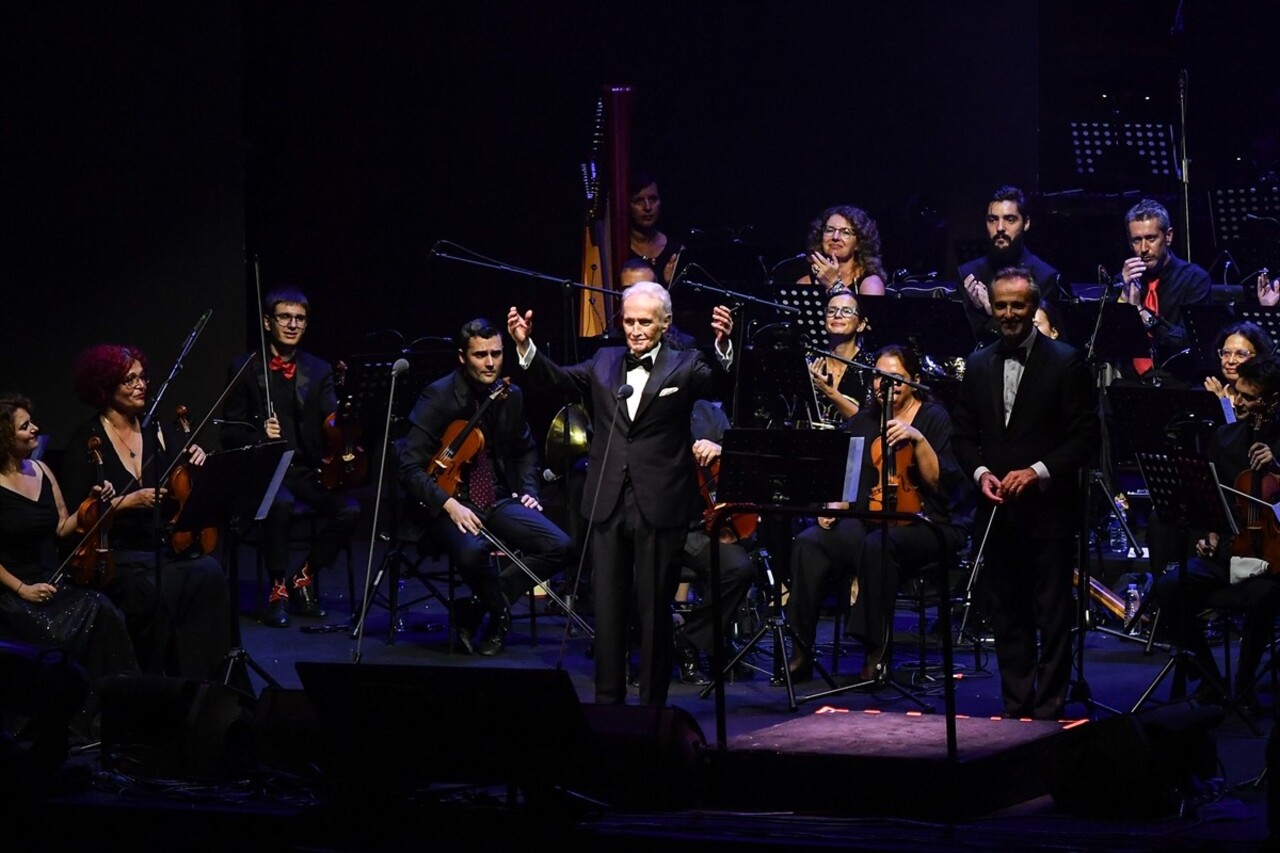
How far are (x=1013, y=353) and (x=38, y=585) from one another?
144 inches

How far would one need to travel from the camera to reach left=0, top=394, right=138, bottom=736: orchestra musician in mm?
6320

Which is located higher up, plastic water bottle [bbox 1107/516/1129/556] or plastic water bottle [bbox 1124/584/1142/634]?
plastic water bottle [bbox 1107/516/1129/556]

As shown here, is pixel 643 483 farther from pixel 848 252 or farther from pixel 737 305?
pixel 848 252

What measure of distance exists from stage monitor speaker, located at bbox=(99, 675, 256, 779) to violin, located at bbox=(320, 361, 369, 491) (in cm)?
336

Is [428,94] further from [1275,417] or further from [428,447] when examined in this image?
[1275,417]

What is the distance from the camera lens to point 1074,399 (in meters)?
6.39

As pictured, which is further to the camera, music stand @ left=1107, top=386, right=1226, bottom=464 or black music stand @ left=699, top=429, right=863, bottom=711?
music stand @ left=1107, top=386, right=1226, bottom=464

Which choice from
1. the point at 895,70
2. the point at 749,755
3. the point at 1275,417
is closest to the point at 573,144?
the point at 895,70

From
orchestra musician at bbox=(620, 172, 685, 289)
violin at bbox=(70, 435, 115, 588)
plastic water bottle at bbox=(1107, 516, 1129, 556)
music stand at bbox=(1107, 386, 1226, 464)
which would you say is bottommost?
plastic water bottle at bbox=(1107, 516, 1129, 556)

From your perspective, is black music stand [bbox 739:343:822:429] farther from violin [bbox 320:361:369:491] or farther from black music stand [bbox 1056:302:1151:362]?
violin [bbox 320:361:369:491]

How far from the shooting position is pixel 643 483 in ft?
20.9

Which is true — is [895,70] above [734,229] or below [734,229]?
above

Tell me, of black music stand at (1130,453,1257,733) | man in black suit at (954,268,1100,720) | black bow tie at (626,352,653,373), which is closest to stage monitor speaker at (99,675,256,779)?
black bow tie at (626,352,653,373)

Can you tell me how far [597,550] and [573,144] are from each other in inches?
197
